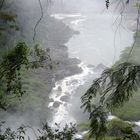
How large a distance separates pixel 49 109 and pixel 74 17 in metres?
48.5

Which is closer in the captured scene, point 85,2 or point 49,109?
point 49,109

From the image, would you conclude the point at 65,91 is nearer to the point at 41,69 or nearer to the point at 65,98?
the point at 65,98

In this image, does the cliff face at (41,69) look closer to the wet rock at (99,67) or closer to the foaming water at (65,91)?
the foaming water at (65,91)

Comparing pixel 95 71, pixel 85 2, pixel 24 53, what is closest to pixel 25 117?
pixel 95 71

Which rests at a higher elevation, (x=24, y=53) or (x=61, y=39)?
(x=24, y=53)

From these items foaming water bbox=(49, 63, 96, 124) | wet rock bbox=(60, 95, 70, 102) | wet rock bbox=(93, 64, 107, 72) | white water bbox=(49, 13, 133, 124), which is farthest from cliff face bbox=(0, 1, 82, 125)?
wet rock bbox=(93, 64, 107, 72)

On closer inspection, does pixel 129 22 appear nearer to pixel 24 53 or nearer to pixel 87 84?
pixel 87 84

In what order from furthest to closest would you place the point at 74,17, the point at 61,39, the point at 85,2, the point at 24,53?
1. the point at 85,2
2. the point at 74,17
3. the point at 61,39
4. the point at 24,53

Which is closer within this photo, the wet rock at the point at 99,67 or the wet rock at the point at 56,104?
the wet rock at the point at 56,104

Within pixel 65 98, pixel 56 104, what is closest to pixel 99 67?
pixel 65 98

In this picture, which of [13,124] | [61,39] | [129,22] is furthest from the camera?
[129,22]

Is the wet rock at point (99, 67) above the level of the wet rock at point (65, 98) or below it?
above

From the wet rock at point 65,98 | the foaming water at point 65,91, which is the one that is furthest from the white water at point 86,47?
the wet rock at point 65,98

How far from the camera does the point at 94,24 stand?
272 feet
